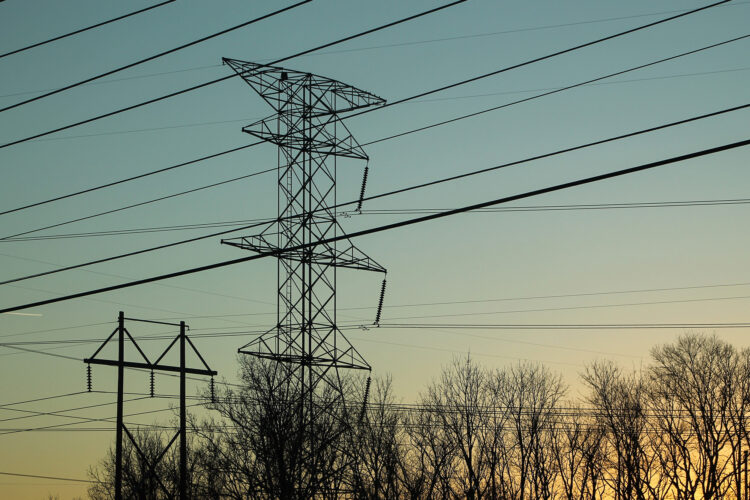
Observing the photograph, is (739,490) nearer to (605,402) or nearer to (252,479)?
(605,402)

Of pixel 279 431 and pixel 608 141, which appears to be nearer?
pixel 608 141

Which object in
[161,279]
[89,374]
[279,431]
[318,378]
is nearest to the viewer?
[161,279]

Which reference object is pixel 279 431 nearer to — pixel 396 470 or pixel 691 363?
pixel 396 470

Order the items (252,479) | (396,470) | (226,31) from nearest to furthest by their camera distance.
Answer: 1. (226,31)
2. (252,479)
3. (396,470)

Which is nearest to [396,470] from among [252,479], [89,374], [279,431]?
[252,479]

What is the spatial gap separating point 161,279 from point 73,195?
3343 mm

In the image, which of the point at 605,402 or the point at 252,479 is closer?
the point at 252,479

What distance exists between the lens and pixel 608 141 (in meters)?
14.9

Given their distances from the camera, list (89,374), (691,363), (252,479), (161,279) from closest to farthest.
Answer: (161,279) < (89,374) < (252,479) < (691,363)

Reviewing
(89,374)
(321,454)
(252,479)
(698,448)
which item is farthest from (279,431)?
(698,448)

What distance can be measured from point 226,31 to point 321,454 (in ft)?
98.2

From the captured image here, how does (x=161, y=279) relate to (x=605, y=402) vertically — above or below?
below

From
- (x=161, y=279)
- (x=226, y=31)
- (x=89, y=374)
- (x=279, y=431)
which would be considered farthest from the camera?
(x=279, y=431)

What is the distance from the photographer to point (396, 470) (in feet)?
179
